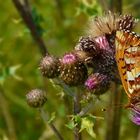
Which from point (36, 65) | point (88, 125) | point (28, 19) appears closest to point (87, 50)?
point (88, 125)

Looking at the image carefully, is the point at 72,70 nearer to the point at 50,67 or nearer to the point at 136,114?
the point at 50,67

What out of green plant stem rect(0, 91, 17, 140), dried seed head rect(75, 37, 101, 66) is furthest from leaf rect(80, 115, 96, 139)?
green plant stem rect(0, 91, 17, 140)

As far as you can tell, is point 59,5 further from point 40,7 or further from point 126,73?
point 126,73

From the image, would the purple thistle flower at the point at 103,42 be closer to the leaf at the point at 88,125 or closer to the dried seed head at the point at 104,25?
the dried seed head at the point at 104,25

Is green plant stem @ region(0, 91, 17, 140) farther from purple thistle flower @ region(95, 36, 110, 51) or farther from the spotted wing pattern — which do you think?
the spotted wing pattern

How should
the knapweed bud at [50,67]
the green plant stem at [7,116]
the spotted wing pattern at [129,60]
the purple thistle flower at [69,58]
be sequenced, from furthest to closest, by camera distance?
the green plant stem at [7,116], the knapweed bud at [50,67], the purple thistle flower at [69,58], the spotted wing pattern at [129,60]

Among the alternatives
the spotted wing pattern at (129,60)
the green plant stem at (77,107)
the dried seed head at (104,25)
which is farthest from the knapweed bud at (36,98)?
the spotted wing pattern at (129,60)

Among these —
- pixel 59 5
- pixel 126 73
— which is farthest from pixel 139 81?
pixel 59 5
